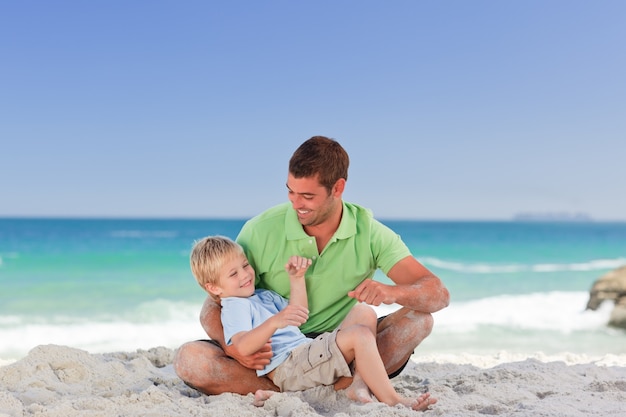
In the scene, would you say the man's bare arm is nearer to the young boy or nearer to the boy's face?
the young boy

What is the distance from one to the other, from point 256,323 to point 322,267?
524 mm

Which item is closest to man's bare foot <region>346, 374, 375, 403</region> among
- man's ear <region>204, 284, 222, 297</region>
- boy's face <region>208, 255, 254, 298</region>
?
boy's face <region>208, 255, 254, 298</region>

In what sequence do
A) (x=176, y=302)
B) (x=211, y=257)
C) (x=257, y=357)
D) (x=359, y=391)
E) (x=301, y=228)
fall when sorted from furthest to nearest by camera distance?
(x=176, y=302)
(x=301, y=228)
(x=211, y=257)
(x=257, y=357)
(x=359, y=391)

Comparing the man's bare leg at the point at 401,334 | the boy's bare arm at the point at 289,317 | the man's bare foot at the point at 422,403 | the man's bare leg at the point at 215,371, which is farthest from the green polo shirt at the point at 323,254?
the man's bare foot at the point at 422,403

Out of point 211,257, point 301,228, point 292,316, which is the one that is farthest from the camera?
point 301,228

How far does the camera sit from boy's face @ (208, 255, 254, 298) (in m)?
3.40

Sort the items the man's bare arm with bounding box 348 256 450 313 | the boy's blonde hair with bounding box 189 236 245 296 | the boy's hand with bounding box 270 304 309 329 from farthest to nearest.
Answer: the boy's blonde hair with bounding box 189 236 245 296, the man's bare arm with bounding box 348 256 450 313, the boy's hand with bounding box 270 304 309 329

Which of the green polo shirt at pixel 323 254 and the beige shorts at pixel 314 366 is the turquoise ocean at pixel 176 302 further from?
the beige shorts at pixel 314 366

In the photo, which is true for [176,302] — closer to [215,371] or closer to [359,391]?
[215,371]

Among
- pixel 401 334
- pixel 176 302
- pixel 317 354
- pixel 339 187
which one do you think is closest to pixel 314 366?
pixel 317 354

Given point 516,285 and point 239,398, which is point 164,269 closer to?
point 516,285

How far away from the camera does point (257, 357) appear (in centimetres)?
328

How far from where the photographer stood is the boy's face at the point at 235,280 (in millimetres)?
3404

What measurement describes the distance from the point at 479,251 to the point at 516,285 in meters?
12.3
